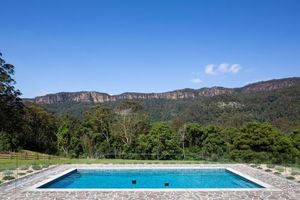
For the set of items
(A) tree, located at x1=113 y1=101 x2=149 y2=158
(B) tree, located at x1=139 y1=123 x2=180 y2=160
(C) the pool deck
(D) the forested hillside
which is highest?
(D) the forested hillside

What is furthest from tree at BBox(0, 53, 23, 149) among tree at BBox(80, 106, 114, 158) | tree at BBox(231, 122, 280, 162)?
tree at BBox(231, 122, 280, 162)

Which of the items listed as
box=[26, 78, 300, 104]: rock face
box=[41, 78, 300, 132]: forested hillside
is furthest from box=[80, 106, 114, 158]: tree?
box=[26, 78, 300, 104]: rock face

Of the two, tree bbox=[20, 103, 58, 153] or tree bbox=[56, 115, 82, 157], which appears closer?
tree bbox=[56, 115, 82, 157]

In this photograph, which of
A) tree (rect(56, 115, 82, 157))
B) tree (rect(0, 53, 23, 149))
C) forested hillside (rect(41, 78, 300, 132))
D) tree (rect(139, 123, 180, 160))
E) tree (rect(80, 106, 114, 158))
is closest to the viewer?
tree (rect(0, 53, 23, 149))

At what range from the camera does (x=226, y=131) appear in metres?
35.8

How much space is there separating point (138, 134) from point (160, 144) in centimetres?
663

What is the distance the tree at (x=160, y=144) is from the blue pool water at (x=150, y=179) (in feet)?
34.7

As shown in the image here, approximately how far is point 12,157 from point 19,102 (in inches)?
325

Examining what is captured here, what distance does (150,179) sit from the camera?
60.4ft

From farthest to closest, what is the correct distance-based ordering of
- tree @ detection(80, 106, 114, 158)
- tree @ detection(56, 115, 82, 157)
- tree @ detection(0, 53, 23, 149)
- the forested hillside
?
the forested hillside
tree @ detection(56, 115, 82, 157)
tree @ detection(80, 106, 114, 158)
tree @ detection(0, 53, 23, 149)

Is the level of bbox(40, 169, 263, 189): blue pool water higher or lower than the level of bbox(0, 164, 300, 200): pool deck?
lower

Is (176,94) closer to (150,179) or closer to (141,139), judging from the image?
(141,139)

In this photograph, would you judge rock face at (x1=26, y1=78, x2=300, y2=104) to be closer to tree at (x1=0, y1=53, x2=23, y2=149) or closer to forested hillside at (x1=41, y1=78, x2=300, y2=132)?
forested hillside at (x1=41, y1=78, x2=300, y2=132)

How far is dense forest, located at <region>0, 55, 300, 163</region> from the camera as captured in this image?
100 feet
